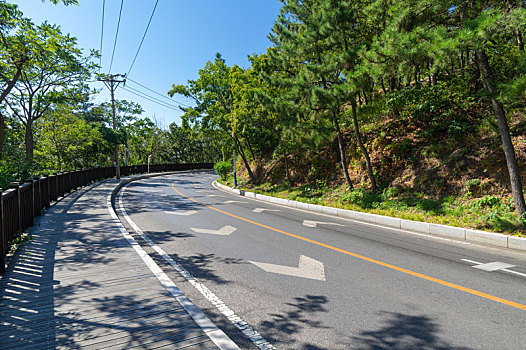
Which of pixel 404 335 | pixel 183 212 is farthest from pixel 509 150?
pixel 183 212

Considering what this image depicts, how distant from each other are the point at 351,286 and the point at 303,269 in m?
0.95

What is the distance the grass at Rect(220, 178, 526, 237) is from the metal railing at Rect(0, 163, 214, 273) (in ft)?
32.1

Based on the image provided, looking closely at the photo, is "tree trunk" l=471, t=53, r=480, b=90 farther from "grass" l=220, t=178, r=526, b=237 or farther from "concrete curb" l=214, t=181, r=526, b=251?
"concrete curb" l=214, t=181, r=526, b=251

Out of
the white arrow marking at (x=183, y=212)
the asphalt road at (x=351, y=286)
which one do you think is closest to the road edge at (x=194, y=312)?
the asphalt road at (x=351, y=286)

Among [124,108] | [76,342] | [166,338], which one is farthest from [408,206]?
[124,108]

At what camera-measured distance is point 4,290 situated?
13.4 feet

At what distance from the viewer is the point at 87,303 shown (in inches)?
147

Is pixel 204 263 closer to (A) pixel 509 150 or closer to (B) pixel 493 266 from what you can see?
(B) pixel 493 266

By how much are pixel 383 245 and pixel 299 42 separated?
897 cm

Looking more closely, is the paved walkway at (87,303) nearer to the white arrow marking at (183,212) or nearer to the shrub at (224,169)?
the white arrow marking at (183,212)

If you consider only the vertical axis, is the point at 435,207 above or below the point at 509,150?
below

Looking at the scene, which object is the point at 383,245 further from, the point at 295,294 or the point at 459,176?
the point at 459,176

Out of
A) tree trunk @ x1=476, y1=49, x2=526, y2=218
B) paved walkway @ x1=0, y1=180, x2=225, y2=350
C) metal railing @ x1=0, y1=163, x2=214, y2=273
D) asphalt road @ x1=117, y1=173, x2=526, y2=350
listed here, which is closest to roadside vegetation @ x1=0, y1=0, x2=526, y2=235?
tree trunk @ x1=476, y1=49, x2=526, y2=218

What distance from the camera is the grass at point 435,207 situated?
Answer: 7383mm
